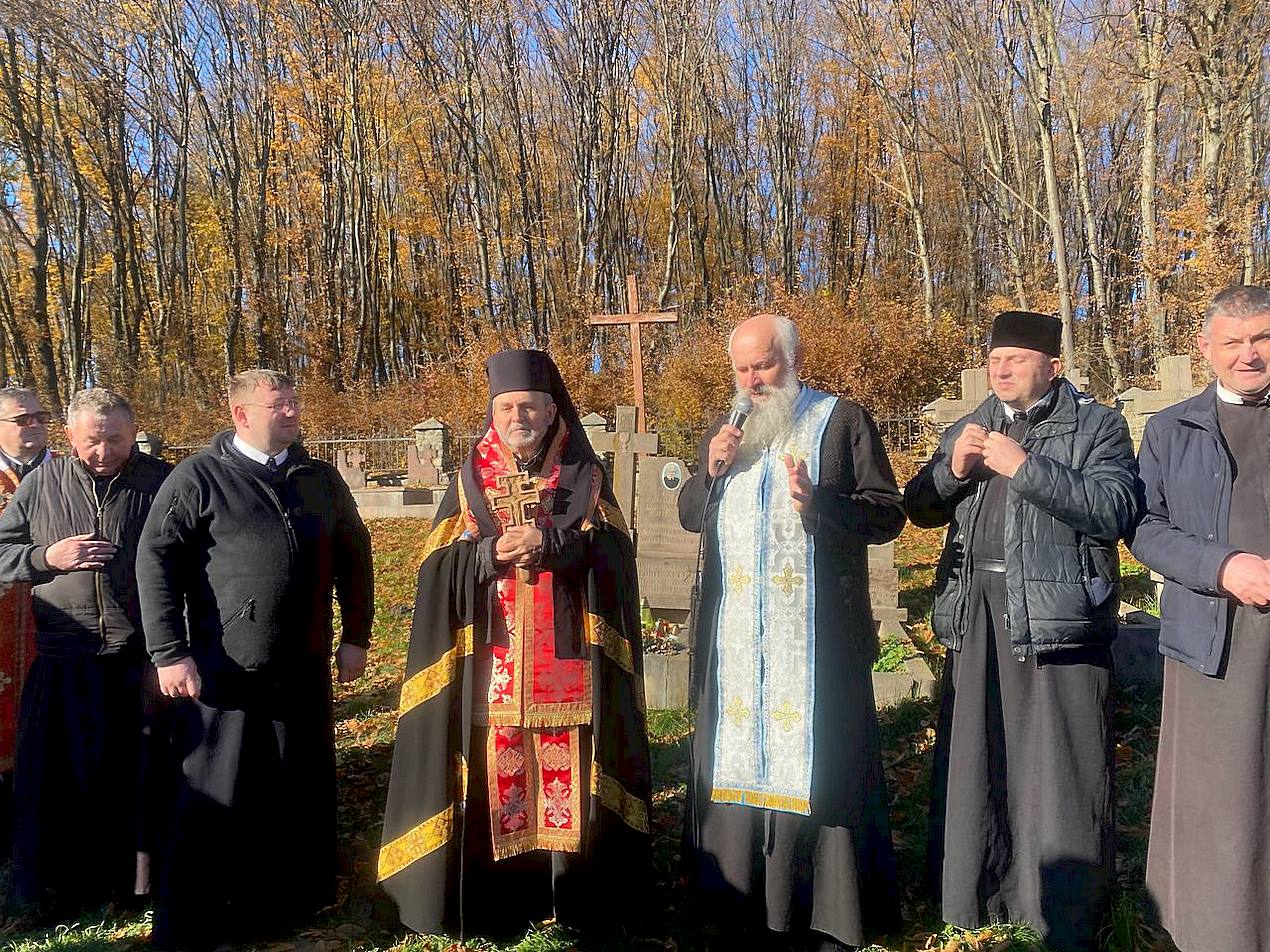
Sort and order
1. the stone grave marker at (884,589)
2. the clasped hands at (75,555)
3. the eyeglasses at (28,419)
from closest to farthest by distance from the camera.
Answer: the clasped hands at (75,555), the eyeglasses at (28,419), the stone grave marker at (884,589)

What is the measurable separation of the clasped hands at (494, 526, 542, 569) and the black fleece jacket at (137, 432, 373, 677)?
96cm

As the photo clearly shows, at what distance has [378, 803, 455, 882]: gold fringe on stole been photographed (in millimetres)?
3309

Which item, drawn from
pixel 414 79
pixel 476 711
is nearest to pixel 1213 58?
pixel 476 711

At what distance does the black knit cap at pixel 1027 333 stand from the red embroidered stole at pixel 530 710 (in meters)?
1.82

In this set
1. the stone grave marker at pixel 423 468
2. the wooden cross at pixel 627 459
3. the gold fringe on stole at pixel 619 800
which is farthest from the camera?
the stone grave marker at pixel 423 468

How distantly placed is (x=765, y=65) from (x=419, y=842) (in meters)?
25.3

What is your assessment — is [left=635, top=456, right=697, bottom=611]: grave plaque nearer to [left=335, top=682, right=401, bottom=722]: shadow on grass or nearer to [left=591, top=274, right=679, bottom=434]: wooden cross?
[left=591, top=274, right=679, bottom=434]: wooden cross

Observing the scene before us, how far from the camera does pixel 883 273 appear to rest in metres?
27.6

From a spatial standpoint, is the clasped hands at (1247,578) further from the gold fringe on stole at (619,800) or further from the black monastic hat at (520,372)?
the black monastic hat at (520,372)

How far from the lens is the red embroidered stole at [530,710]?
340cm

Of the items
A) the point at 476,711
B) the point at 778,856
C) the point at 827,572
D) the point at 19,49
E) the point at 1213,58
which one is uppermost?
the point at 19,49

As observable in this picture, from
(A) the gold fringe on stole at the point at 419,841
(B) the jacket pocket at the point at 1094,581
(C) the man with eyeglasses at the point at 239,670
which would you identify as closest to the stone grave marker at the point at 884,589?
(B) the jacket pocket at the point at 1094,581

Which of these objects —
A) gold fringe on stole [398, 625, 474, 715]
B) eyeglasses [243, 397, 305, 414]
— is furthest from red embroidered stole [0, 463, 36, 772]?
gold fringe on stole [398, 625, 474, 715]

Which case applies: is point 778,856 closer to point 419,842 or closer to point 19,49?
point 419,842
